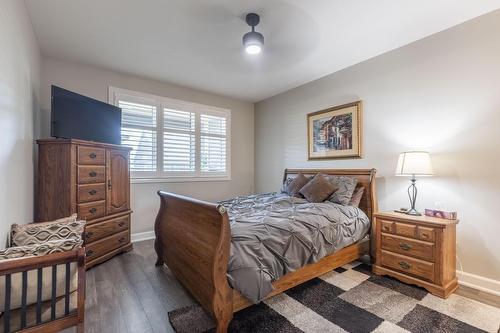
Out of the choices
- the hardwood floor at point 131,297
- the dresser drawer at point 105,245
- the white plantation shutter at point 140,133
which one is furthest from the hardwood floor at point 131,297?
the white plantation shutter at point 140,133

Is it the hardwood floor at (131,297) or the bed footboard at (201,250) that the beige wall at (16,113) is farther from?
the bed footboard at (201,250)

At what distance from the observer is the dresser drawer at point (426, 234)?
2.22m

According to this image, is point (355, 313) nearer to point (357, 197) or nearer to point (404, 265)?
point (404, 265)

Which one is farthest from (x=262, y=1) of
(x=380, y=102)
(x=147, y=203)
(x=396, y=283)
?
(x=147, y=203)

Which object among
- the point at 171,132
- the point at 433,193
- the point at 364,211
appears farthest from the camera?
the point at 171,132

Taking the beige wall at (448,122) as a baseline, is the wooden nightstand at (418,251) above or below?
below

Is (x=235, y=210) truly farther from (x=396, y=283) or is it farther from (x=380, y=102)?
(x=380, y=102)

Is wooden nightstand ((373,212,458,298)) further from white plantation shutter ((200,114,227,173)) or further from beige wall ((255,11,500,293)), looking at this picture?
white plantation shutter ((200,114,227,173))

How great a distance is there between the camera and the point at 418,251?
231 cm

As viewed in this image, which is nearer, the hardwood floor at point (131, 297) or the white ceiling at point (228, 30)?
the hardwood floor at point (131, 297)

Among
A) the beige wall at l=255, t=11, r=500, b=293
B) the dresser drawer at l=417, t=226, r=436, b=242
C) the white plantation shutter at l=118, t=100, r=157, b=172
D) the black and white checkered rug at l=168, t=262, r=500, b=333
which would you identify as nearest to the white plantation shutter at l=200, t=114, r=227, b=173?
the white plantation shutter at l=118, t=100, r=157, b=172

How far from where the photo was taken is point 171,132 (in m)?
4.15

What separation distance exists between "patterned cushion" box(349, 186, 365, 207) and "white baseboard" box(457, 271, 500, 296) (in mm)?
1179

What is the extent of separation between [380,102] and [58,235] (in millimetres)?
3773
